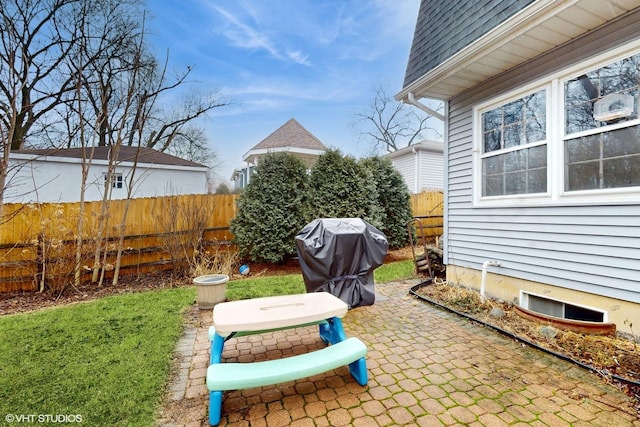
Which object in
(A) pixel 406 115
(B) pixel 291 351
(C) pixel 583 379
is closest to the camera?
(C) pixel 583 379

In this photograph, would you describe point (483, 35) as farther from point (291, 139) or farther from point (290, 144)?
point (291, 139)

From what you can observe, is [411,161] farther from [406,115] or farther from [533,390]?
[533,390]

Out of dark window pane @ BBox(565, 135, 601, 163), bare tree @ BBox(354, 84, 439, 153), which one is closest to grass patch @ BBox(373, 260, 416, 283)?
dark window pane @ BBox(565, 135, 601, 163)

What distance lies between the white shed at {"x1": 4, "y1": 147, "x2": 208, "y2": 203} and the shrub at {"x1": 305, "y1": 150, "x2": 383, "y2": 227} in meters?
6.28

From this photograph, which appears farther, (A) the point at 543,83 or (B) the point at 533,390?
(A) the point at 543,83

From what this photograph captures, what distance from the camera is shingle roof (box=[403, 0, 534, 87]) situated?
3605 mm

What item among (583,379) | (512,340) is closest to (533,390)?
(583,379)

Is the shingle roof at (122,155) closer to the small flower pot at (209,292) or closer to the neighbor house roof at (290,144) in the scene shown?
the neighbor house roof at (290,144)

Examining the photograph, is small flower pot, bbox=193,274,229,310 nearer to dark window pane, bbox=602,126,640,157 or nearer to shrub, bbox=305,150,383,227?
shrub, bbox=305,150,383,227

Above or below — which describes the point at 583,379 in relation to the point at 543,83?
below

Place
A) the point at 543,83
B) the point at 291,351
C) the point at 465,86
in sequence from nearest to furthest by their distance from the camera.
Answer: the point at 291,351
the point at 543,83
the point at 465,86

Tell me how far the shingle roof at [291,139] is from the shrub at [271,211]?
235 inches

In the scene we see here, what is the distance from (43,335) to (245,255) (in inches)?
164

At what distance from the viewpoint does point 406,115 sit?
24609 mm
